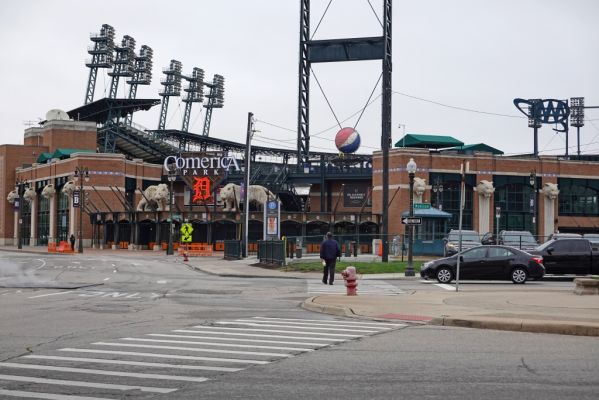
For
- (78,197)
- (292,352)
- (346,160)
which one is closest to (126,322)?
(292,352)

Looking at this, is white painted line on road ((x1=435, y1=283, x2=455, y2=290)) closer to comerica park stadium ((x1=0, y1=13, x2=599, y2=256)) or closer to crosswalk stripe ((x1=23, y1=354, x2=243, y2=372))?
comerica park stadium ((x1=0, y1=13, x2=599, y2=256))

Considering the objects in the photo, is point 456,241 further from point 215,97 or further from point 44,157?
point 215,97

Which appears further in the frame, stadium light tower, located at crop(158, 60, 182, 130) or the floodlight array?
stadium light tower, located at crop(158, 60, 182, 130)

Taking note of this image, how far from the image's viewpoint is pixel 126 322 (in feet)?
51.7

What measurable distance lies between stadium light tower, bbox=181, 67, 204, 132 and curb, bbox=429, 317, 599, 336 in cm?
13599

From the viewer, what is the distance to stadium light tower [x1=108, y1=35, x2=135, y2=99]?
4831 inches

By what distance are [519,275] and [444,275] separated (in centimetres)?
270

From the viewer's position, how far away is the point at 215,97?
513ft

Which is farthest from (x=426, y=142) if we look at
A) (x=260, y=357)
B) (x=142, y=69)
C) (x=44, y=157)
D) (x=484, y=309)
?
(x=142, y=69)

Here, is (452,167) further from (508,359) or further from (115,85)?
(115,85)

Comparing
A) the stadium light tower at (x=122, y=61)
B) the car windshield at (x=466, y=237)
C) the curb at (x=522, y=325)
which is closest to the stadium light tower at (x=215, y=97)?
the stadium light tower at (x=122, y=61)

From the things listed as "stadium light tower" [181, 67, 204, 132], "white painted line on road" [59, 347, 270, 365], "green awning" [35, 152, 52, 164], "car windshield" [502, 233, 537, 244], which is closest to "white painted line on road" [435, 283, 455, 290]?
"car windshield" [502, 233, 537, 244]

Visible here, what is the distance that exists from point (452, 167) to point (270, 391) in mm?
61313

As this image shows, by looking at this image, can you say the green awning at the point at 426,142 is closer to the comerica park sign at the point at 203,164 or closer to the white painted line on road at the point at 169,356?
the comerica park sign at the point at 203,164
